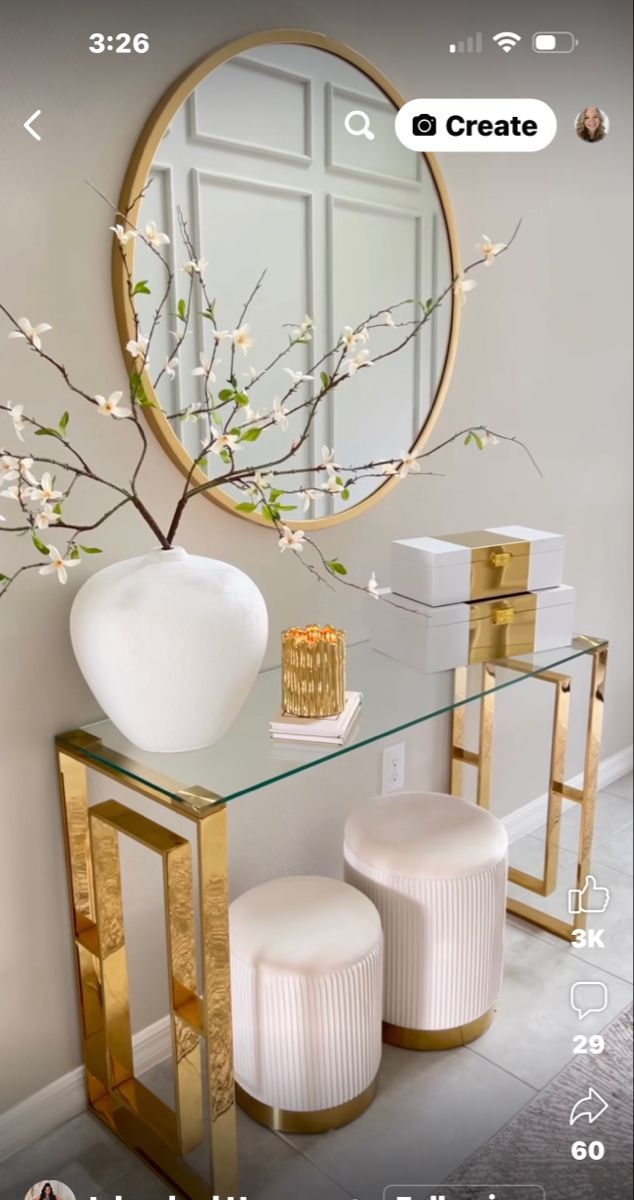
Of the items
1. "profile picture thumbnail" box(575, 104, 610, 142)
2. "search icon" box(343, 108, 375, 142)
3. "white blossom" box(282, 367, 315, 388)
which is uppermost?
"profile picture thumbnail" box(575, 104, 610, 142)

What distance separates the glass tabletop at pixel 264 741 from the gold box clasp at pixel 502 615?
0.22ft

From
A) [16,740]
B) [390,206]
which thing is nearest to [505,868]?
[16,740]

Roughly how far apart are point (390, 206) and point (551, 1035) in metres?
1.45

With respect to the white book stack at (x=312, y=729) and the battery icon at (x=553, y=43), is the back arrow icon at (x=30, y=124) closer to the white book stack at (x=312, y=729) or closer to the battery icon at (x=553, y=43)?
the battery icon at (x=553, y=43)

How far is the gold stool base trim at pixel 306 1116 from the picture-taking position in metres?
1.41

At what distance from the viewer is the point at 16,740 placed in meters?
1.29

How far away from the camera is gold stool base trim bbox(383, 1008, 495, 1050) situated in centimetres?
160

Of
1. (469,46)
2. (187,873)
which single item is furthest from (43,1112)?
(469,46)

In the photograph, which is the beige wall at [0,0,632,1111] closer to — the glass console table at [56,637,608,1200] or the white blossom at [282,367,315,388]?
the glass console table at [56,637,608,1200]

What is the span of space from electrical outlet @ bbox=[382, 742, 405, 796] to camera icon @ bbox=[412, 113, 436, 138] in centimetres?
108

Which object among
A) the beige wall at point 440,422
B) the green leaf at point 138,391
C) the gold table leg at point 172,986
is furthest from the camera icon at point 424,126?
the gold table leg at point 172,986

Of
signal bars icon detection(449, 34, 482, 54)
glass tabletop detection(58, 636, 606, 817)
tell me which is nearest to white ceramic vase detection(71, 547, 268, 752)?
glass tabletop detection(58, 636, 606, 817)

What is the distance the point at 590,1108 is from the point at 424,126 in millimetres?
1477

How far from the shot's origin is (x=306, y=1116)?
4.63 feet
